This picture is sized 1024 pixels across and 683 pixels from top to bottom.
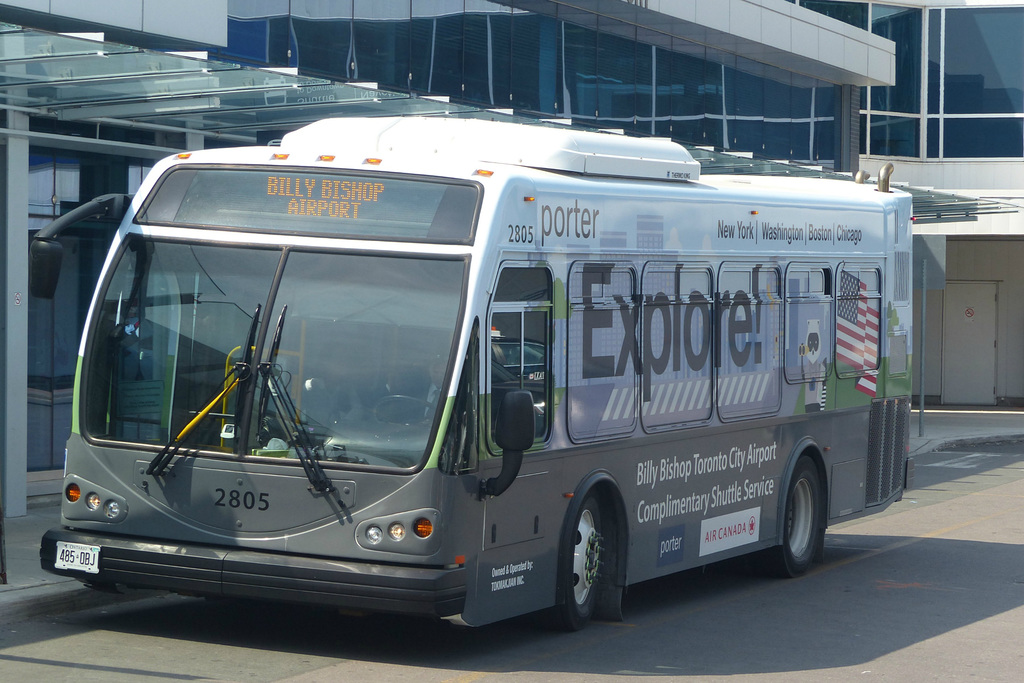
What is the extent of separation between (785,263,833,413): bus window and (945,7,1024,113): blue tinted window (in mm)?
23125

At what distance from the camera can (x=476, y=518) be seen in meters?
7.97

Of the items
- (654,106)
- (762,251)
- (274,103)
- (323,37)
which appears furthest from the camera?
(654,106)

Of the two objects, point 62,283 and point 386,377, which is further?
point 62,283

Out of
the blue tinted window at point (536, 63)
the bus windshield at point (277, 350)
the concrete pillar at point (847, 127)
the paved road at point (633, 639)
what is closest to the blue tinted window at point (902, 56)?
the concrete pillar at point (847, 127)

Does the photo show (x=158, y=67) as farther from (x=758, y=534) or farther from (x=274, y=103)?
(x=758, y=534)

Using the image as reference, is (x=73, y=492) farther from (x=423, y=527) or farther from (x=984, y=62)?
(x=984, y=62)

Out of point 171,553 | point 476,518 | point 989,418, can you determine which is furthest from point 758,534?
point 989,418

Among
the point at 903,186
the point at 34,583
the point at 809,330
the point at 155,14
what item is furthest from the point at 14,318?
the point at 903,186

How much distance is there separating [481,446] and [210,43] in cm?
757

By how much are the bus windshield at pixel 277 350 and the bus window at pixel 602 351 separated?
1.29 m

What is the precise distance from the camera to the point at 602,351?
9234 millimetres

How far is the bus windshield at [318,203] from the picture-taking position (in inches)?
320

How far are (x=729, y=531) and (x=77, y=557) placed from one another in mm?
4842

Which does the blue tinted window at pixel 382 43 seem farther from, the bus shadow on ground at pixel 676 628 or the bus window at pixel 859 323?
the bus shadow on ground at pixel 676 628
